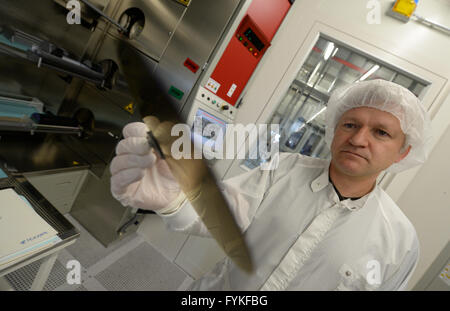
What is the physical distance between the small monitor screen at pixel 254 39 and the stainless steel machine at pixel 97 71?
0.70 feet

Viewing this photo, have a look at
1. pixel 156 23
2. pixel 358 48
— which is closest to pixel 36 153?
pixel 156 23

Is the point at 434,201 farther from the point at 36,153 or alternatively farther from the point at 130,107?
the point at 36,153

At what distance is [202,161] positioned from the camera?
588 millimetres

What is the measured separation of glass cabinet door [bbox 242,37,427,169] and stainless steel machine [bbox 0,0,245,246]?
2.89 ft

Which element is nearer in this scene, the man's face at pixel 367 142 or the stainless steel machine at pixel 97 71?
the man's face at pixel 367 142

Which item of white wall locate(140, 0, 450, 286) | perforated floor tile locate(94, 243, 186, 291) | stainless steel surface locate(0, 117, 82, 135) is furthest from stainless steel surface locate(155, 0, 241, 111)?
perforated floor tile locate(94, 243, 186, 291)

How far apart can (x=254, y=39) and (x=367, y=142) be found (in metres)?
1.49

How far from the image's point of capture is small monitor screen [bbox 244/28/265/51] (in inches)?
68.5

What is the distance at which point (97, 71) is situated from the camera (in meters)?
1.39

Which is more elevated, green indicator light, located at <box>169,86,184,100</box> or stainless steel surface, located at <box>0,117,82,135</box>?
green indicator light, located at <box>169,86,184,100</box>

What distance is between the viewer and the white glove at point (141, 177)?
0.57 metres

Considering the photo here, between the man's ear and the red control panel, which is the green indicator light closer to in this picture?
the red control panel

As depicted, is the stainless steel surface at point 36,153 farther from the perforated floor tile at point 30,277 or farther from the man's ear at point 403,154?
the man's ear at point 403,154

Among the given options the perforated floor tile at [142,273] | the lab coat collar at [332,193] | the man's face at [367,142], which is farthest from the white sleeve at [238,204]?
the perforated floor tile at [142,273]
